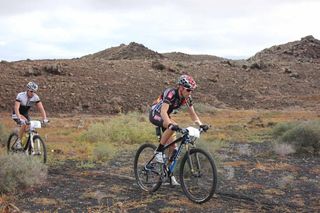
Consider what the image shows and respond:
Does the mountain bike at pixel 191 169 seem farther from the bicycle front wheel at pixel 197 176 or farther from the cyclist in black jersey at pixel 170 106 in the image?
the cyclist in black jersey at pixel 170 106

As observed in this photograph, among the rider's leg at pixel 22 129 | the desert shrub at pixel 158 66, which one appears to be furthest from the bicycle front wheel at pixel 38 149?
the desert shrub at pixel 158 66

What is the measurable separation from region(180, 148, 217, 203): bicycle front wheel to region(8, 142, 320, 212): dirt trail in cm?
19

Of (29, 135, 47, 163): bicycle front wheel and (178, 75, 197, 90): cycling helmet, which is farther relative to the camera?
(29, 135, 47, 163): bicycle front wheel

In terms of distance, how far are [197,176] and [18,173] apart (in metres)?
3.42

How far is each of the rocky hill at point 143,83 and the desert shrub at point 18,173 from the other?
63.5ft

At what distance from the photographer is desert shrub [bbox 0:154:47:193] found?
30.0ft

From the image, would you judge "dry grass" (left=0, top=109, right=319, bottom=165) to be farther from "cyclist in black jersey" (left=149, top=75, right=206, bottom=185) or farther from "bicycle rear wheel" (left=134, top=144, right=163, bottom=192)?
"cyclist in black jersey" (left=149, top=75, right=206, bottom=185)

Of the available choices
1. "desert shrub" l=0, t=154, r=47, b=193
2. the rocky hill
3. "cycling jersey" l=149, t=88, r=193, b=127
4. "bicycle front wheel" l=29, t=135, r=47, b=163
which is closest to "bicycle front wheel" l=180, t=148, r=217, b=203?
"cycling jersey" l=149, t=88, r=193, b=127

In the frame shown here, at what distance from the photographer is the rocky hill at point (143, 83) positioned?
30688mm

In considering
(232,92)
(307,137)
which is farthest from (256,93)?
(307,137)

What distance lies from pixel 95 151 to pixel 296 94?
31267mm

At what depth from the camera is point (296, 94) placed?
1651 inches

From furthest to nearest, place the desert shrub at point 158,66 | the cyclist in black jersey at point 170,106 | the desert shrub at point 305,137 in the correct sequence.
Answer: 1. the desert shrub at point 158,66
2. the desert shrub at point 305,137
3. the cyclist in black jersey at point 170,106

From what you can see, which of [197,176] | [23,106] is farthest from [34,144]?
[197,176]
